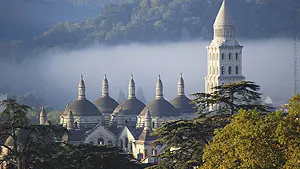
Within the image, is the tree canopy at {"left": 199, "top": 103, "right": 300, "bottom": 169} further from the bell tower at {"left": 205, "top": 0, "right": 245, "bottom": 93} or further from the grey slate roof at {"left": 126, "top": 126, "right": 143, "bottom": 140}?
the bell tower at {"left": 205, "top": 0, "right": 245, "bottom": 93}

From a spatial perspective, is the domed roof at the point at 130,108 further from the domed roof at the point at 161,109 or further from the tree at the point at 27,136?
the tree at the point at 27,136

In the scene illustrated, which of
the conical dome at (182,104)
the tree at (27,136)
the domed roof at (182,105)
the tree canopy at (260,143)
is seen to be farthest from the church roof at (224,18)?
the tree canopy at (260,143)

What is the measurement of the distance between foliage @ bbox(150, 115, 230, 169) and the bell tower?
77.0 m

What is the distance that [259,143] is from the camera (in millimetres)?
46219

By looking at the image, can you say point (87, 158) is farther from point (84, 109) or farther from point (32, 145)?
point (84, 109)

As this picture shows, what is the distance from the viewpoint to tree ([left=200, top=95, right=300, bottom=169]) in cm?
4588

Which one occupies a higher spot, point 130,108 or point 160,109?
point 130,108

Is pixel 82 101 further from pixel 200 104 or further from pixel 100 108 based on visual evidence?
pixel 200 104

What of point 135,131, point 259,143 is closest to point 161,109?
point 135,131

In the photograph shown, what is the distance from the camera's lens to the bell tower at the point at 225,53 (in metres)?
130

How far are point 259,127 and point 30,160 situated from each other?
10.4 meters

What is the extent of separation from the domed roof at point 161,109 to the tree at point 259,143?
6530cm

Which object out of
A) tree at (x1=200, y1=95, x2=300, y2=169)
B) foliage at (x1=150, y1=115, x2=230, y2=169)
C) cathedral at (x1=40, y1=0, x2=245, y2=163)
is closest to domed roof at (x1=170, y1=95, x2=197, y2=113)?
cathedral at (x1=40, y1=0, x2=245, y2=163)

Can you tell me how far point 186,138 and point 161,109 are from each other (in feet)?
203
